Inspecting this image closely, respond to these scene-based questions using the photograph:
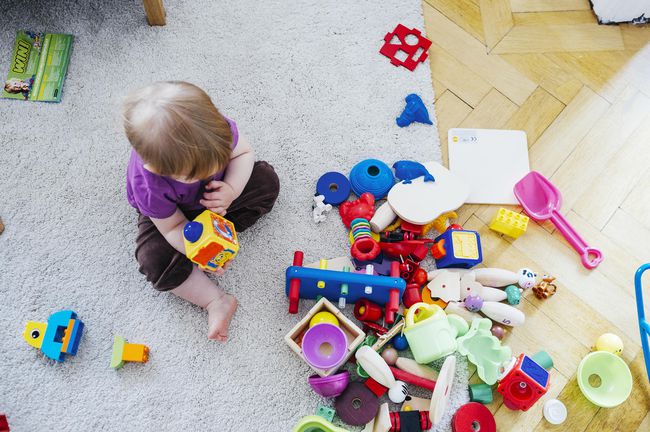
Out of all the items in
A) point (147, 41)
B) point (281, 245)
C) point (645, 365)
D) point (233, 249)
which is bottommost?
point (645, 365)

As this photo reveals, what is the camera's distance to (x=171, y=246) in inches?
A: 42.1

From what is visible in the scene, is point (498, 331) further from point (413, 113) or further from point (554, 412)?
point (413, 113)

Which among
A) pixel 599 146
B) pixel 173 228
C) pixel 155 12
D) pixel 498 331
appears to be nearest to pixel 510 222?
pixel 498 331

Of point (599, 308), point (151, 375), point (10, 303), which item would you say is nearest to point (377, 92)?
point (599, 308)

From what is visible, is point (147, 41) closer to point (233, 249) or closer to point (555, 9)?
point (233, 249)

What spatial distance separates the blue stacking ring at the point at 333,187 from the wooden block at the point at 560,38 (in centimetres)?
50

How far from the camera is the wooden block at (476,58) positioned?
1.32 metres

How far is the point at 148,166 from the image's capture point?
2.85 ft

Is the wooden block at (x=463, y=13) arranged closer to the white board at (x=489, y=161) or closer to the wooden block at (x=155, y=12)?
the white board at (x=489, y=161)

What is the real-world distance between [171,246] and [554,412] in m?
0.78

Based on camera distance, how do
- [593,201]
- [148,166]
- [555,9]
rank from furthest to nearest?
[555,9], [593,201], [148,166]

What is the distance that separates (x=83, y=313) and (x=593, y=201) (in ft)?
3.53

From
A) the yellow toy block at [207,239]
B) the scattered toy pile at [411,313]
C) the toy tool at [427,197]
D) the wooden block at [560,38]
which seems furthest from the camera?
the wooden block at [560,38]

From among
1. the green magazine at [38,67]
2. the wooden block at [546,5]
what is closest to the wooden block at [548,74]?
the wooden block at [546,5]
